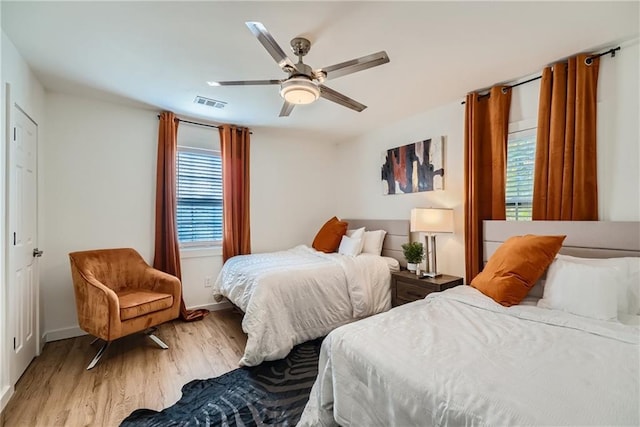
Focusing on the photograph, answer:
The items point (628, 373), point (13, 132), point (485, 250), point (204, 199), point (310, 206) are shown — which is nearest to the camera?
point (628, 373)

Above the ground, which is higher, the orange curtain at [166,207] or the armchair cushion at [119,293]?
the orange curtain at [166,207]

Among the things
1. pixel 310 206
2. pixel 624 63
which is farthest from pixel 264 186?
pixel 624 63

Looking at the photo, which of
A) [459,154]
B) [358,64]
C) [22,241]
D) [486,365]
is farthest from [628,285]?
[22,241]

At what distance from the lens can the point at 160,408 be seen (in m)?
1.88

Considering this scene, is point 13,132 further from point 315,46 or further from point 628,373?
point 628,373

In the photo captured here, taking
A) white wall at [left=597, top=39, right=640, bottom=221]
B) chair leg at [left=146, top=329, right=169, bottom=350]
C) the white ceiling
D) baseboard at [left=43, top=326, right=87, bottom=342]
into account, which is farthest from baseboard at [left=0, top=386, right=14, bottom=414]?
white wall at [left=597, top=39, right=640, bottom=221]

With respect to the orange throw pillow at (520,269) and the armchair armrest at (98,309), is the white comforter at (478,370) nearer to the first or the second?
the orange throw pillow at (520,269)

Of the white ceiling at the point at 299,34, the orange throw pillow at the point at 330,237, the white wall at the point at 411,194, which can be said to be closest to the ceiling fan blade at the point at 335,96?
the white ceiling at the point at 299,34

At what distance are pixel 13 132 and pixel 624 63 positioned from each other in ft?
14.7

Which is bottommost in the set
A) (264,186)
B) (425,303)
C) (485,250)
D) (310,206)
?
(425,303)

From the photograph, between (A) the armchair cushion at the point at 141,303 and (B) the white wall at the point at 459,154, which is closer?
(B) the white wall at the point at 459,154

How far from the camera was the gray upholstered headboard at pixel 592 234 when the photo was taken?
6.36 feet

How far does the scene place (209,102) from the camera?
3105 millimetres

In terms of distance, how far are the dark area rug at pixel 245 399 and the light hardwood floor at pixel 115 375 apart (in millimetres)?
121
